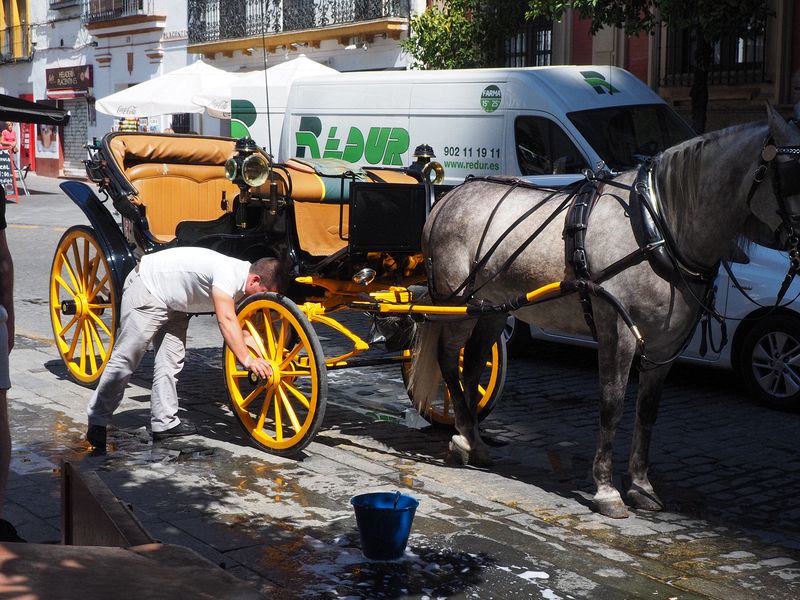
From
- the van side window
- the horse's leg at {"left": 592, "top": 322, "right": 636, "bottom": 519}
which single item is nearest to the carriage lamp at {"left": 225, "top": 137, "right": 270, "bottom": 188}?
the horse's leg at {"left": 592, "top": 322, "right": 636, "bottom": 519}

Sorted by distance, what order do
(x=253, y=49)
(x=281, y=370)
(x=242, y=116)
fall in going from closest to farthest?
(x=281, y=370), (x=242, y=116), (x=253, y=49)

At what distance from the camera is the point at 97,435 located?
21.5 feet

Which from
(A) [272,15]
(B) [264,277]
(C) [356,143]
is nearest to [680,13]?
(C) [356,143]

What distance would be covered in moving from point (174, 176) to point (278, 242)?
1852 mm

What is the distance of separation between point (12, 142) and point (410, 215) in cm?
2223

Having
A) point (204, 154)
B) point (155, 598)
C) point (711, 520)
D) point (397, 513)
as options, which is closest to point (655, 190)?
point (711, 520)

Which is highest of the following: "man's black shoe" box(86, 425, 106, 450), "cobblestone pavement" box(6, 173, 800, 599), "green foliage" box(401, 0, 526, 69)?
"green foliage" box(401, 0, 526, 69)

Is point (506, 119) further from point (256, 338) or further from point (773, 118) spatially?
point (773, 118)

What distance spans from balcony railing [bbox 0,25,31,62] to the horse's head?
1553 inches

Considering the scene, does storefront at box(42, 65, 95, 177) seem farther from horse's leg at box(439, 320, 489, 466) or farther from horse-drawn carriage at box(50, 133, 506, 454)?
horse's leg at box(439, 320, 489, 466)

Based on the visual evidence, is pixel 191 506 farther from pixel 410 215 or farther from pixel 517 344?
pixel 517 344

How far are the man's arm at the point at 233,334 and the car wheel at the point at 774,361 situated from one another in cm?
361

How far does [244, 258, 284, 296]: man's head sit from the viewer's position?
6.70 meters

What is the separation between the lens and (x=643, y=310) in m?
5.61
